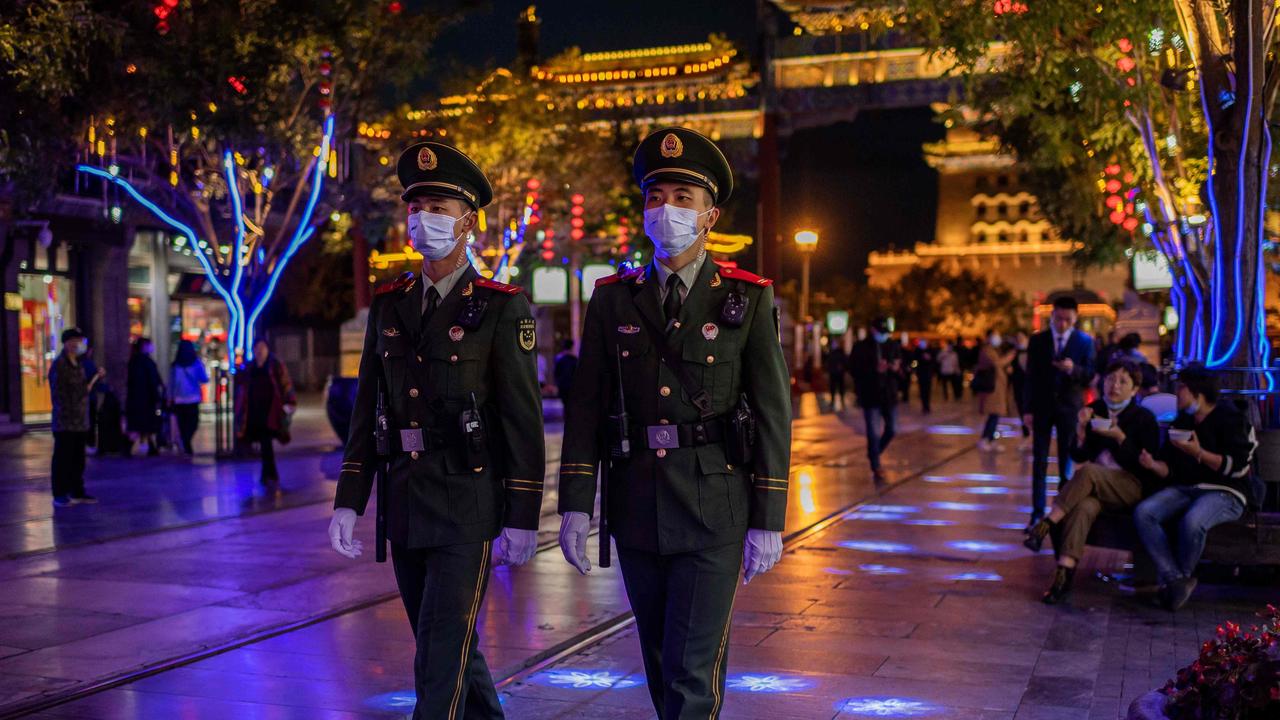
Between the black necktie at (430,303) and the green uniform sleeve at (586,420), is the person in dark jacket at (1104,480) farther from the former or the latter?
the black necktie at (430,303)

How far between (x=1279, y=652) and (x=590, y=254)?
34.3 m

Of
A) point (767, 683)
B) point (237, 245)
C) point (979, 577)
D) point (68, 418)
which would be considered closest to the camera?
point (767, 683)

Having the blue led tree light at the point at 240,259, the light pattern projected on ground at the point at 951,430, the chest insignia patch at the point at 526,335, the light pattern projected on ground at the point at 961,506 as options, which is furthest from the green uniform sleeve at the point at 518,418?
the light pattern projected on ground at the point at 951,430

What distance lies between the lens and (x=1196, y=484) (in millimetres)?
8633

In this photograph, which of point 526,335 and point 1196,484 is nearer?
point 526,335

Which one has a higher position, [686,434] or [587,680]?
[686,434]

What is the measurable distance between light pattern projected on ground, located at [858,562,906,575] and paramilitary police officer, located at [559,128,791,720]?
5.52 m

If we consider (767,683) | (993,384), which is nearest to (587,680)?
(767,683)

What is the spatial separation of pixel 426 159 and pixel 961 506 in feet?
32.5

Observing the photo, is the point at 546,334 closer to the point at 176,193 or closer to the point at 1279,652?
the point at 176,193

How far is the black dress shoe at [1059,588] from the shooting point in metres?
8.54

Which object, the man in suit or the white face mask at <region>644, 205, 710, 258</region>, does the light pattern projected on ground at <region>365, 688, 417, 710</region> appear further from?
the man in suit

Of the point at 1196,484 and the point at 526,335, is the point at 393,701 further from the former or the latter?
the point at 1196,484

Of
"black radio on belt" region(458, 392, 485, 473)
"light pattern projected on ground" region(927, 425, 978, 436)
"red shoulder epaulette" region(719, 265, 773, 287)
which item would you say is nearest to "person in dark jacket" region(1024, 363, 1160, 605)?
A: "red shoulder epaulette" region(719, 265, 773, 287)
